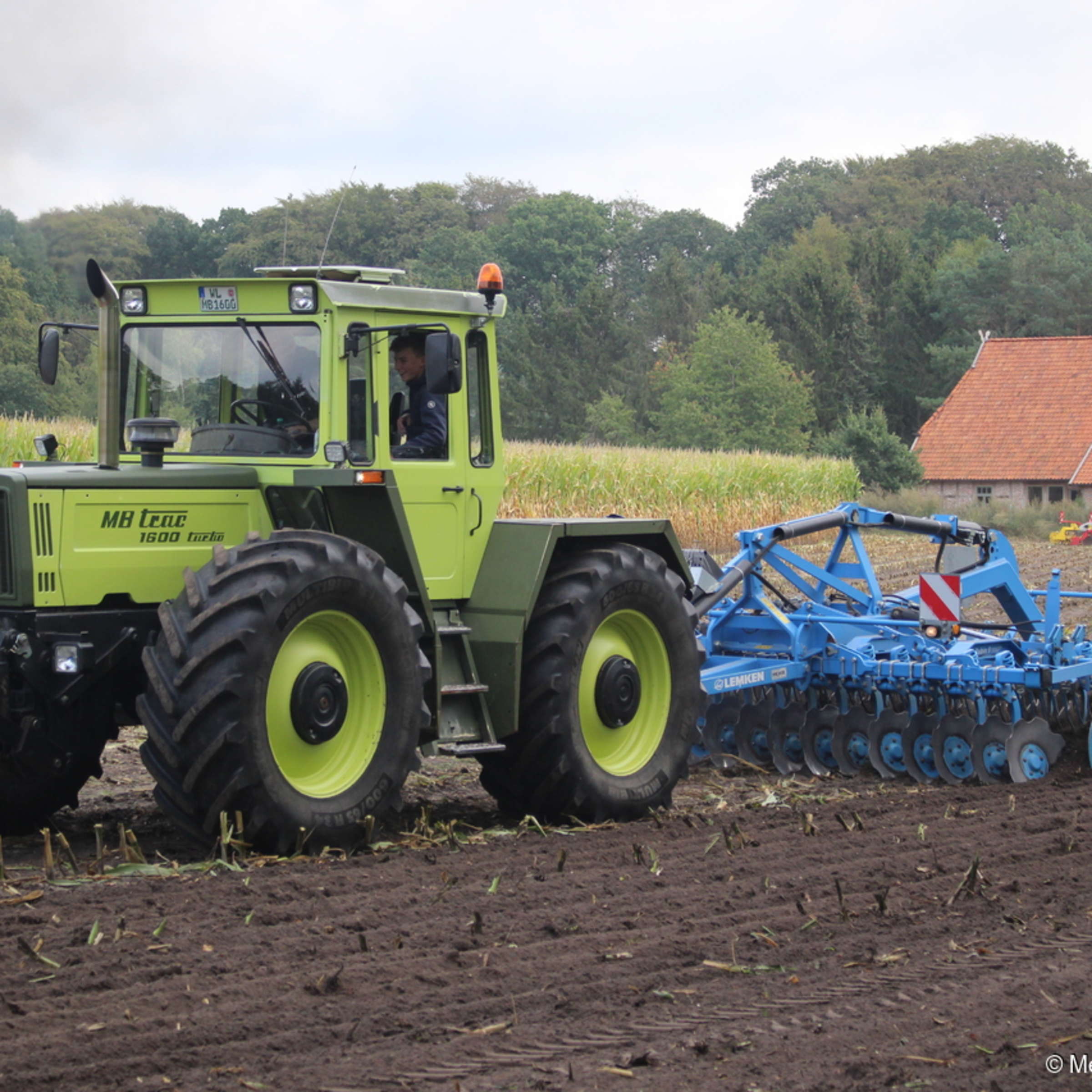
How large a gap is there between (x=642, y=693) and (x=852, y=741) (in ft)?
7.41

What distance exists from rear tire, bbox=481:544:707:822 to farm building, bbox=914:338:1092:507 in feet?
108

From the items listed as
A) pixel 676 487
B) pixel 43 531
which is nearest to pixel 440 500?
pixel 43 531

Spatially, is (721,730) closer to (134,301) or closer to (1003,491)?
(134,301)

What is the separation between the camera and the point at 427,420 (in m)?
7.35

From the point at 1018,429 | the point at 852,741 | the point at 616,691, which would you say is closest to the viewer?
the point at 616,691

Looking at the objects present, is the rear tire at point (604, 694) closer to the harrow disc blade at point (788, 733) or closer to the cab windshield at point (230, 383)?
the cab windshield at point (230, 383)

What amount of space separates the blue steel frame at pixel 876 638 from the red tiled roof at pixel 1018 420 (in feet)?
102

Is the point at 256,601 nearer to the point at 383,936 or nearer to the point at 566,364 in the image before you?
the point at 383,936

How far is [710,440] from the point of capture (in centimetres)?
5225

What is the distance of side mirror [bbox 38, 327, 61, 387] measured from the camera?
277 inches

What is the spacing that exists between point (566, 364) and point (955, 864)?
2050 inches

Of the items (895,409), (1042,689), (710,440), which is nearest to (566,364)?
(710,440)

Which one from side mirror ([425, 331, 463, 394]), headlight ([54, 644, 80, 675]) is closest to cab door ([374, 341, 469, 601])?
side mirror ([425, 331, 463, 394])

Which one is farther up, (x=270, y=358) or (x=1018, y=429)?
(x=1018, y=429)
